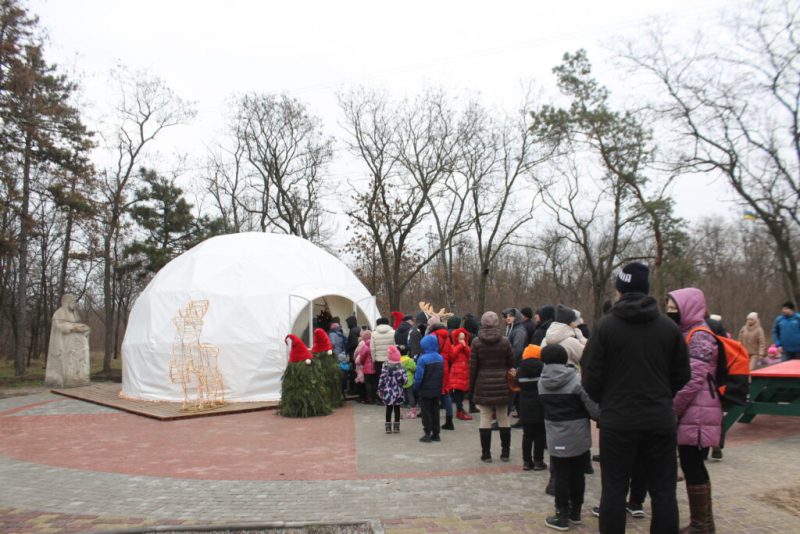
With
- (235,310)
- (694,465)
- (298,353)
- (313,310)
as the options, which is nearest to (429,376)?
(298,353)

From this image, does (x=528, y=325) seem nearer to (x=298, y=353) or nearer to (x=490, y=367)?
(x=490, y=367)

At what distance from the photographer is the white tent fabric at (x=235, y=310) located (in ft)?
42.0

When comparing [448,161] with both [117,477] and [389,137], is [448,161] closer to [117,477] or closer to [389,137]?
[389,137]

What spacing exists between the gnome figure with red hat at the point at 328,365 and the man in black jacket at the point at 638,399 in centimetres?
804

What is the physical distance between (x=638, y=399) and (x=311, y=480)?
4.17 metres

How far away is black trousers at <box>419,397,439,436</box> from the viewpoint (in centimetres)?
843

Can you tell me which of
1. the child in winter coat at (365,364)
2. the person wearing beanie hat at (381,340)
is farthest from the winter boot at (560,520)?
the child in winter coat at (365,364)

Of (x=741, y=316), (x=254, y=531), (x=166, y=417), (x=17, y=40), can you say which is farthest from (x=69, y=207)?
(x=741, y=316)

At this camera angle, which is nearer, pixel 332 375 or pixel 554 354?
pixel 554 354

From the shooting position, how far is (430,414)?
8.55 meters

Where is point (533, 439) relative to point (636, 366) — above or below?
below

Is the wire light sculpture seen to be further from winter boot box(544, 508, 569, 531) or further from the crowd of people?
winter boot box(544, 508, 569, 531)

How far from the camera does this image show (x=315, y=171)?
31.5m

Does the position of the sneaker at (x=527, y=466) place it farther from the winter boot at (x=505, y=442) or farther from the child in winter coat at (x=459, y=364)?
the child in winter coat at (x=459, y=364)
